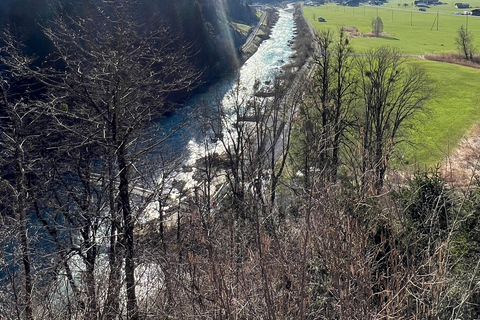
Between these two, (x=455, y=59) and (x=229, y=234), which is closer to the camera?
(x=229, y=234)

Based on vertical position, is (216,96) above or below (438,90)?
above

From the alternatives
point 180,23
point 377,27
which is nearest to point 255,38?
point 377,27

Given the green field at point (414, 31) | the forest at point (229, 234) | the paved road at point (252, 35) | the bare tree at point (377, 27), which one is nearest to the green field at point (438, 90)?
the green field at point (414, 31)

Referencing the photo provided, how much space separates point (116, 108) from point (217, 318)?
530cm

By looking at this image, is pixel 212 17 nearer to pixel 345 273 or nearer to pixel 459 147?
pixel 459 147

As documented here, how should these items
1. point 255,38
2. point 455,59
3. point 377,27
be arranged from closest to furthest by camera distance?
point 455,59
point 255,38
point 377,27

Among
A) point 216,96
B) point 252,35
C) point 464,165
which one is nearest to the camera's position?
point 464,165

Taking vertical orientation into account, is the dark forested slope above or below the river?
above

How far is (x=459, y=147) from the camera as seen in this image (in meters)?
27.8

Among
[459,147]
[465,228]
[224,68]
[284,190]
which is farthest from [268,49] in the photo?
[465,228]

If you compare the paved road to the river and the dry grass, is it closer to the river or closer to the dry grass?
the river

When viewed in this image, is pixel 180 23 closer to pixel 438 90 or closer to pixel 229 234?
pixel 438 90

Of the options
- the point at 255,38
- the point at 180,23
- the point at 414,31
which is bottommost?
the point at 414,31

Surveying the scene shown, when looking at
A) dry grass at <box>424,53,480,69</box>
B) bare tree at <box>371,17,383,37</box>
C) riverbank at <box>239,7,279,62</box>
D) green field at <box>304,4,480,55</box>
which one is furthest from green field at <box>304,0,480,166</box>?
riverbank at <box>239,7,279,62</box>
